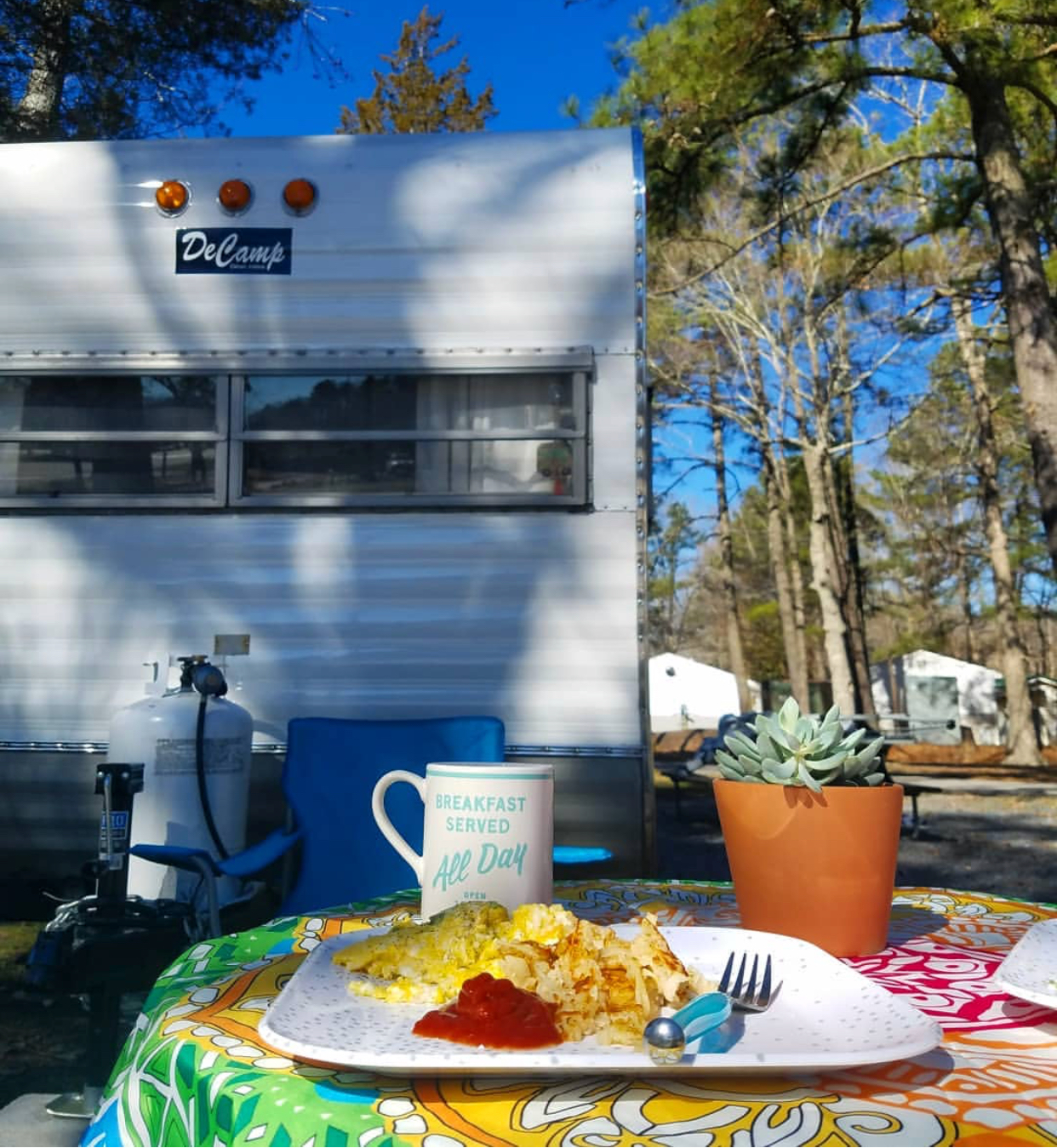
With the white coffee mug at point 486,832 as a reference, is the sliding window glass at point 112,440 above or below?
above

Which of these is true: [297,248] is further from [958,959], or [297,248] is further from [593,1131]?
[593,1131]

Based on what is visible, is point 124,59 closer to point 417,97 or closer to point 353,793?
point 353,793

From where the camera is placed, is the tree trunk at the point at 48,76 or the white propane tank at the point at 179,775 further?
the tree trunk at the point at 48,76

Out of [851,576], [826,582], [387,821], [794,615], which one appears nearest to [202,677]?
[387,821]

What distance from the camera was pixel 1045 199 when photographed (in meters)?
8.32

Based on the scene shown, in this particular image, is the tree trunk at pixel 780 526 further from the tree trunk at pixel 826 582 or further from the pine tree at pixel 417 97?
the pine tree at pixel 417 97

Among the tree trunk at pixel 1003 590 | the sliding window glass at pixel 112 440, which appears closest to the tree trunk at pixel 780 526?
the tree trunk at pixel 1003 590

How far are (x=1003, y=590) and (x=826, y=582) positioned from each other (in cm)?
350

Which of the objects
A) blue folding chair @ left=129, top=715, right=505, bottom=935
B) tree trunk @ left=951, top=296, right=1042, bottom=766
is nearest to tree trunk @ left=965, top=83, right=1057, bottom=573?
blue folding chair @ left=129, top=715, right=505, bottom=935

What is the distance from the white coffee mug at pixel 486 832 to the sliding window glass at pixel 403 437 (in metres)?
2.50

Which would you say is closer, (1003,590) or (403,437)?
(403,437)

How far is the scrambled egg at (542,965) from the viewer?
0.79 meters

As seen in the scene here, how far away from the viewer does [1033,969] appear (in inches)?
35.9

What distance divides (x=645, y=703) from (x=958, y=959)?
2335mm
